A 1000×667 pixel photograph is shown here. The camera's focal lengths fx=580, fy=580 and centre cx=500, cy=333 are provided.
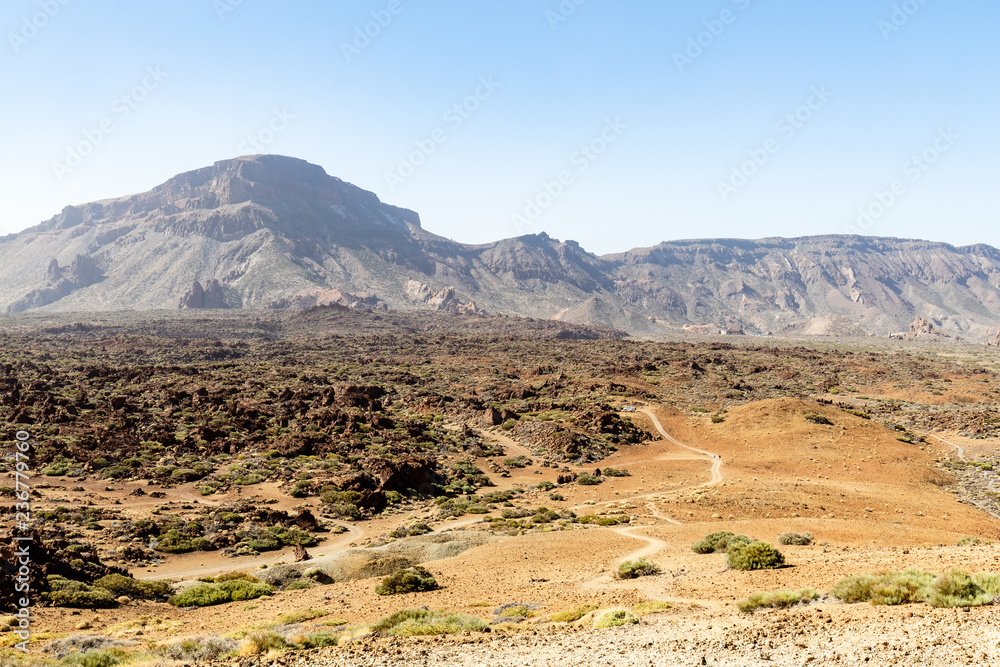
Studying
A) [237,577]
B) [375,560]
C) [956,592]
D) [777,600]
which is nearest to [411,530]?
[375,560]

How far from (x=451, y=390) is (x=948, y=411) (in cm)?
4892

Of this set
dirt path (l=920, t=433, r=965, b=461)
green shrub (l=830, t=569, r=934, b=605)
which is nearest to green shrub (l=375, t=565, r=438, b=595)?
green shrub (l=830, t=569, r=934, b=605)

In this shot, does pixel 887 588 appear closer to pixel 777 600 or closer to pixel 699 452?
pixel 777 600

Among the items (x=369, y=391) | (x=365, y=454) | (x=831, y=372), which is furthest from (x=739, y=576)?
(x=831, y=372)

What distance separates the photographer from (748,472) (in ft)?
124

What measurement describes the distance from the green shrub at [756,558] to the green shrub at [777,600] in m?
3.86

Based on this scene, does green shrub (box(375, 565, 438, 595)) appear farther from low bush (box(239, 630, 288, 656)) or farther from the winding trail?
low bush (box(239, 630, 288, 656))

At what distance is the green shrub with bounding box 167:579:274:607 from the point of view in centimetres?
1644

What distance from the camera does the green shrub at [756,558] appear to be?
49.2 ft

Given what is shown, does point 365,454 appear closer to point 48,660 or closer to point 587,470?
point 587,470

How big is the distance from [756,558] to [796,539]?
5.74m

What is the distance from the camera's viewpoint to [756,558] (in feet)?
49.5

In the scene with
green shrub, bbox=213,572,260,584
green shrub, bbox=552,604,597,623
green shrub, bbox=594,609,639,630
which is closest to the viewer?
green shrub, bbox=594,609,639,630

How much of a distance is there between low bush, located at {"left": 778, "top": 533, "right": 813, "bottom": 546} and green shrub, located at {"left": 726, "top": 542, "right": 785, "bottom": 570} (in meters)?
4.66
